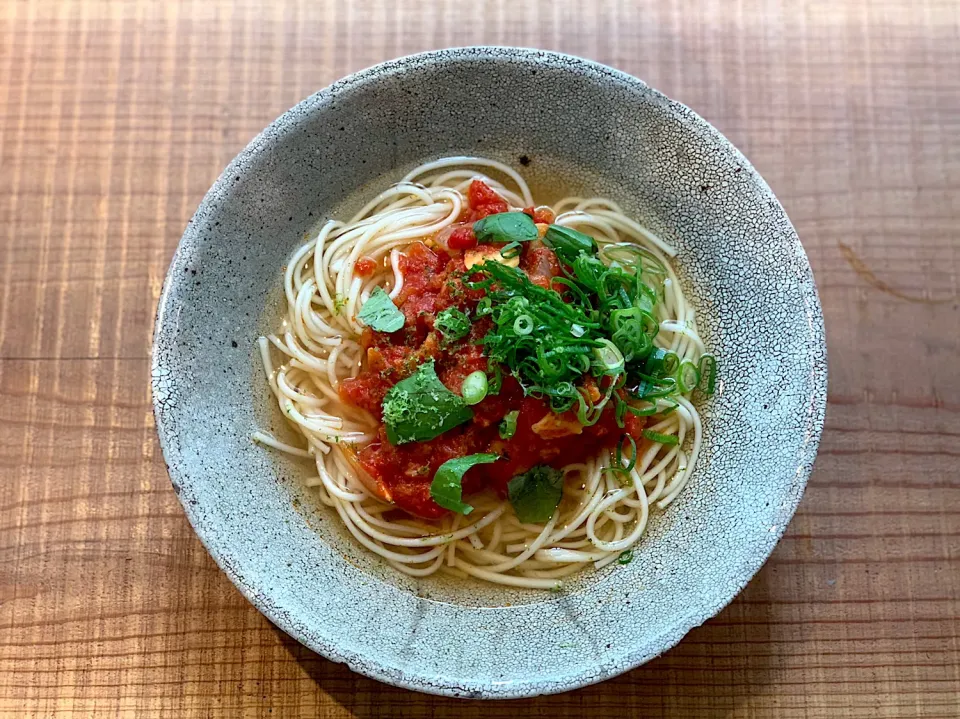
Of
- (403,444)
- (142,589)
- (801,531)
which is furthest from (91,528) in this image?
(801,531)

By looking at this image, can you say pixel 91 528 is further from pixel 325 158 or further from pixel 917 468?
pixel 917 468

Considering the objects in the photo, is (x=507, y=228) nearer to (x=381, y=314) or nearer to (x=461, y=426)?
(x=381, y=314)

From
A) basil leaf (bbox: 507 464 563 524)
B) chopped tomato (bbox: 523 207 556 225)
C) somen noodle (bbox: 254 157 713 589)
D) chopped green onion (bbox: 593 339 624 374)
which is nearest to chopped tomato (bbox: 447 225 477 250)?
somen noodle (bbox: 254 157 713 589)

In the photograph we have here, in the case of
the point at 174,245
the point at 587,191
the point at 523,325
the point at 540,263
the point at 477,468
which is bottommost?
the point at 477,468

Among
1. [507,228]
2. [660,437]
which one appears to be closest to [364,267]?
[507,228]

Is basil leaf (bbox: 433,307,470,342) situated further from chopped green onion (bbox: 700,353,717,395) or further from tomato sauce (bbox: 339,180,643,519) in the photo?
chopped green onion (bbox: 700,353,717,395)

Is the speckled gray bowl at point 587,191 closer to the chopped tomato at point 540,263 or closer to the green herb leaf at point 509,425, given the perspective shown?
the chopped tomato at point 540,263
